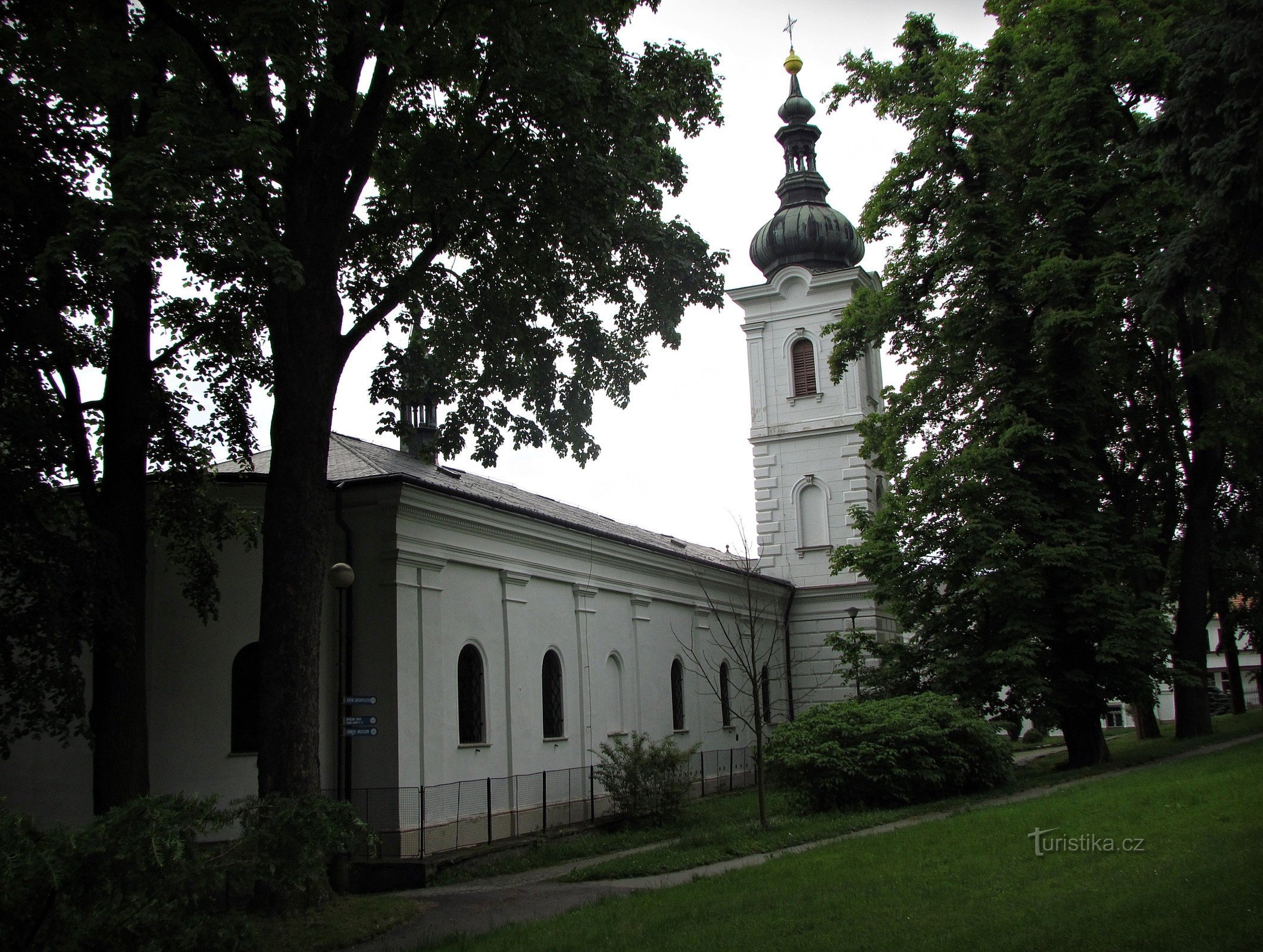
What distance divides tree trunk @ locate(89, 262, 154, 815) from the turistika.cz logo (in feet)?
34.6

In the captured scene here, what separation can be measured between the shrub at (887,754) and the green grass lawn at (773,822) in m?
0.38

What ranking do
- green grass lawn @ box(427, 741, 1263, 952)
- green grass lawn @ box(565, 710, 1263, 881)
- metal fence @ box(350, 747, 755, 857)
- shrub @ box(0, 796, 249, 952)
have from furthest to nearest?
metal fence @ box(350, 747, 755, 857), green grass lawn @ box(565, 710, 1263, 881), green grass lawn @ box(427, 741, 1263, 952), shrub @ box(0, 796, 249, 952)

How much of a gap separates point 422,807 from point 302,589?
5.25 meters

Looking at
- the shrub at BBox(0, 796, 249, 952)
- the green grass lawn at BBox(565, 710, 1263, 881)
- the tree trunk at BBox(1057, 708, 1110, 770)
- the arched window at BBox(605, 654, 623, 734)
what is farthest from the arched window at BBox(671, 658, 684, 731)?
the shrub at BBox(0, 796, 249, 952)

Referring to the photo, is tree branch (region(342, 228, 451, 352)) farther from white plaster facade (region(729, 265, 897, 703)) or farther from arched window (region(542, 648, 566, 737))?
white plaster facade (region(729, 265, 897, 703))

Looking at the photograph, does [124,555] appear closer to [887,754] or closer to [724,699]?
[887,754]

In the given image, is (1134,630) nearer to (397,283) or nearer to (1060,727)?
(1060,727)

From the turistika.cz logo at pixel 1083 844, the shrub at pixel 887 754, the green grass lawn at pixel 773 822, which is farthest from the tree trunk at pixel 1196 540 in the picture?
the turistika.cz logo at pixel 1083 844

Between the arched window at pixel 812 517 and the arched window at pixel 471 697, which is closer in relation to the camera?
the arched window at pixel 471 697

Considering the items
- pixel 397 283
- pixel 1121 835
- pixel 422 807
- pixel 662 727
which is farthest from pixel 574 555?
pixel 1121 835

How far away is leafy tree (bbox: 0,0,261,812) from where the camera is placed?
11.0 meters

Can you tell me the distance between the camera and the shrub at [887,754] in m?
17.3

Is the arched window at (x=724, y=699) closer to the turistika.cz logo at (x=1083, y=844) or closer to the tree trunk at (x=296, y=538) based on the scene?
the turistika.cz logo at (x=1083, y=844)

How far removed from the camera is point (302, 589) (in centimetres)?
1230
